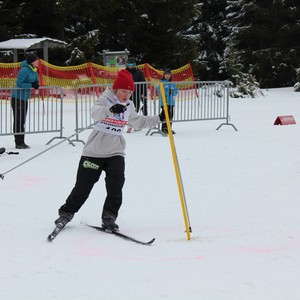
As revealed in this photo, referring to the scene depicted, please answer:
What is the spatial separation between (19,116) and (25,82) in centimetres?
65

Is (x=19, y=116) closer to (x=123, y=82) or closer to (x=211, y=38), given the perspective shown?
(x=123, y=82)

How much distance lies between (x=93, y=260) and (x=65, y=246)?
0.51 meters

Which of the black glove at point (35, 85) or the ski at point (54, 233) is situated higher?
the black glove at point (35, 85)

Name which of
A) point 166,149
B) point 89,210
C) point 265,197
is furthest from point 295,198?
point 166,149

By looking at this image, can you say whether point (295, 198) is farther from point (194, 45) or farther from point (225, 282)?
point (194, 45)

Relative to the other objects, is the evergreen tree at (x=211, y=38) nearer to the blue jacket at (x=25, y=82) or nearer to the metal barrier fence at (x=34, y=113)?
the metal barrier fence at (x=34, y=113)

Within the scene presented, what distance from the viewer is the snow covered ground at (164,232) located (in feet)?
14.8

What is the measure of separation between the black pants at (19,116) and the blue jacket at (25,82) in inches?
4.3

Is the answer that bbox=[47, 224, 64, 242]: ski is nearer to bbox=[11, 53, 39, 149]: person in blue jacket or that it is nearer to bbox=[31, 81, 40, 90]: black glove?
bbox=[11, 53, 39, 149]: person in blue jacket

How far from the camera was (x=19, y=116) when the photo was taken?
12234 millimetres

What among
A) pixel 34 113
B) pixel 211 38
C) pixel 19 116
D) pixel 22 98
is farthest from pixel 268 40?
pixel 19 116

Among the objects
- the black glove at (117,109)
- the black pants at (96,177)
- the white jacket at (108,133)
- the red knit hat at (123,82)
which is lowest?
the black pants at (96,177)

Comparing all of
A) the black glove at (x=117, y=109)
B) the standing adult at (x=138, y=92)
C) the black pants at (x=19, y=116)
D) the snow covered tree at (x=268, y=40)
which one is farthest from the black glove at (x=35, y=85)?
the snow covered tree at (x=268, y=40)

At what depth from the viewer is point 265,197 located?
7.70 m
